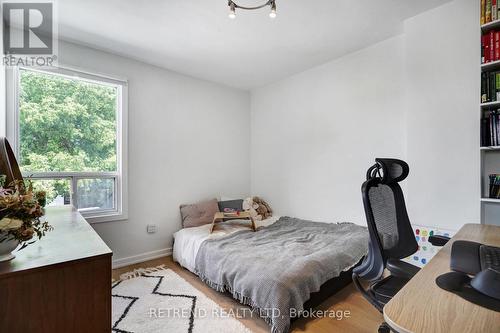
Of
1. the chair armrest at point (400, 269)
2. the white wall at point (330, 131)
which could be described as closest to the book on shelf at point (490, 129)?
the white wall at point (330, 131)

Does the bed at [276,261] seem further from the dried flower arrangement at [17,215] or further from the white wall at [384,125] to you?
the dried flower arrangement at [17,215]

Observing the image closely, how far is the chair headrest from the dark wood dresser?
4.83 feet

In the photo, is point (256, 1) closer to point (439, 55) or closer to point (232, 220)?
point (439, 55)

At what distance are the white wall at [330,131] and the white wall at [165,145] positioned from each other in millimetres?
689

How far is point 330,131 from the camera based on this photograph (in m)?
3.24

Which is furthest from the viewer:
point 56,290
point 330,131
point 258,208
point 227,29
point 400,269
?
point 258,208

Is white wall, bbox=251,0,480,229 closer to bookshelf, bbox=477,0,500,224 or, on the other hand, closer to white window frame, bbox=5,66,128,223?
bookshelf, bbox=477,0,500,224

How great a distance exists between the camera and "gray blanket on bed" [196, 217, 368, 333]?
68.9 inches

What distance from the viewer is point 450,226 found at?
206 centimetres

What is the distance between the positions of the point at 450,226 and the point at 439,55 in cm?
151

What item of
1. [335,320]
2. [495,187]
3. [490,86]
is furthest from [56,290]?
[490,86]

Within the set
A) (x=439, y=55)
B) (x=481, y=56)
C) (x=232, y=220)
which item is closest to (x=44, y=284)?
(x=232, y=220)

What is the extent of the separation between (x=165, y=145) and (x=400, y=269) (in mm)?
2978

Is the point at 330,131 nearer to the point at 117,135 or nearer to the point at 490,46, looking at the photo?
the point at 490,46
